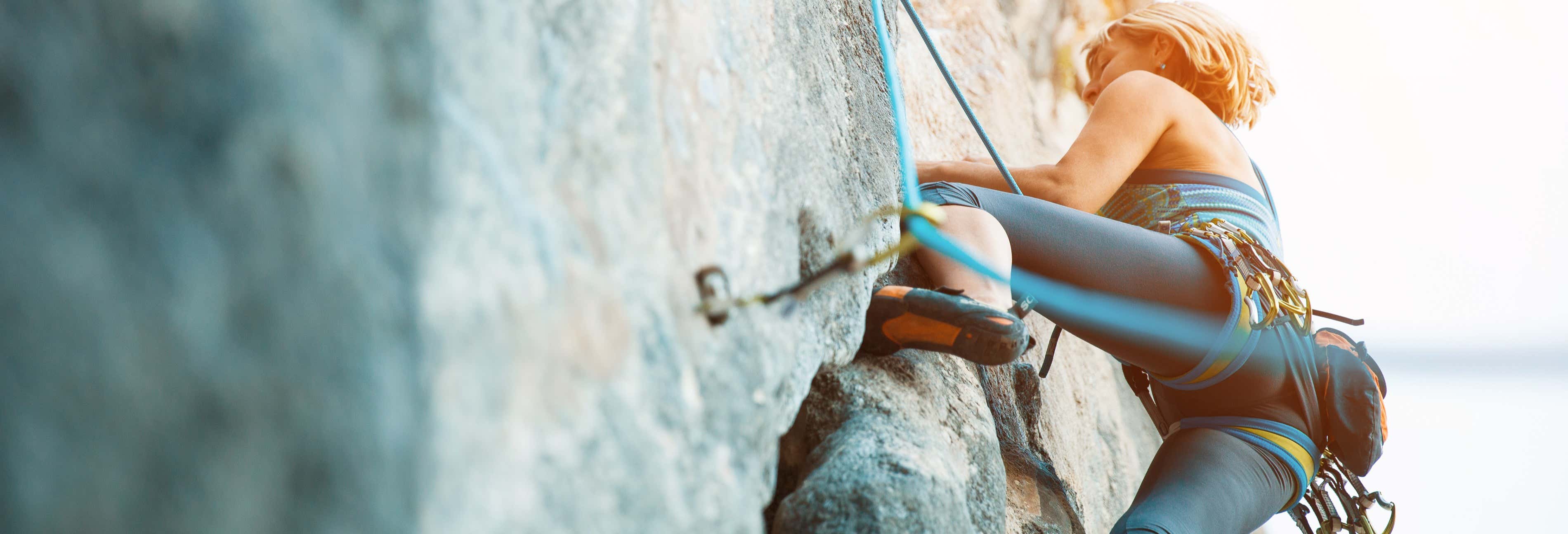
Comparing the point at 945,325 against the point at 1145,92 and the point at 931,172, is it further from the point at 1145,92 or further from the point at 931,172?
the point at 1145,92

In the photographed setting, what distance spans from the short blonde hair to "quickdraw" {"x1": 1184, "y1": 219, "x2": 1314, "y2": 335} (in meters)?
0.52

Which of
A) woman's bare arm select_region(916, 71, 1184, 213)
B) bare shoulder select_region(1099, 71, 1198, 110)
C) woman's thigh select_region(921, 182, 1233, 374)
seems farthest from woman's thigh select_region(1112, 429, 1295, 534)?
bare shoulder select_region(1099, 71, 1198, 110)

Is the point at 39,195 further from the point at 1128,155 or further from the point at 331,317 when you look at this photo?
the point at 1128,155

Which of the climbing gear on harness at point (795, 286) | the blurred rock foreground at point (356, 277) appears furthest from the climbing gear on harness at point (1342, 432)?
the blurred rock foreground at point (356, 277)

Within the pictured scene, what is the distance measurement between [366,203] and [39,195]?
17cm

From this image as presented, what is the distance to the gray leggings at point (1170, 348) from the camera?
1.25m

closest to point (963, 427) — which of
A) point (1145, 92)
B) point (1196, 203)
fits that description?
point (1196, 203)

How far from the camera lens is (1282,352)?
51.6 inches

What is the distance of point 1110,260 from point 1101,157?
26 cm

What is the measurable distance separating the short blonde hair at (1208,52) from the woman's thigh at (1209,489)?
0.75 m

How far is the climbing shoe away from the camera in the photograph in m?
1.05

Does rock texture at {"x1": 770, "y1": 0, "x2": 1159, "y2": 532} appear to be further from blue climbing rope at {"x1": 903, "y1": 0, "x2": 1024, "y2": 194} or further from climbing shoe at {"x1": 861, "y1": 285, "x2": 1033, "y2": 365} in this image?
blue climbing rope at {"x1": 903, "y1": 0, "x2": 1024, "y2": 194}

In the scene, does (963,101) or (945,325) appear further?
(963,101)

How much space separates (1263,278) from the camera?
1.25 meters
